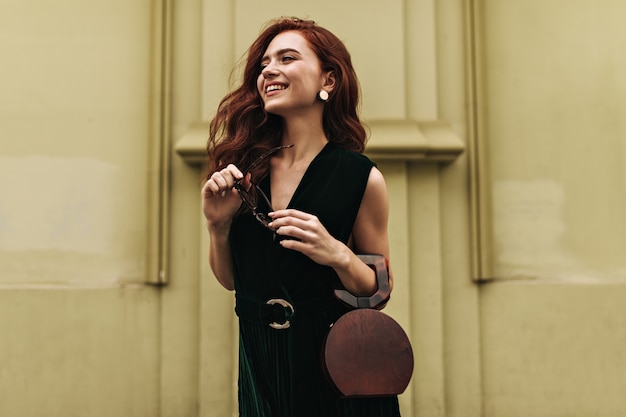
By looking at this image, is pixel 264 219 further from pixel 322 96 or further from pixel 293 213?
pixel 322 96

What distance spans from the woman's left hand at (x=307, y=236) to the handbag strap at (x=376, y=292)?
10cm

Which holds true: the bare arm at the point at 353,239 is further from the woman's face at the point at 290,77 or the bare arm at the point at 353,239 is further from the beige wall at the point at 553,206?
the beige wall at the point at 553,206

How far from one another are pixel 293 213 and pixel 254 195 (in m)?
0.18

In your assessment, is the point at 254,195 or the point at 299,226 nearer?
the point at 299,226

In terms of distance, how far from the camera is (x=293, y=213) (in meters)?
1.72

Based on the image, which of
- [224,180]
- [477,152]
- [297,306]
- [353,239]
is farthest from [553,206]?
[224,180]

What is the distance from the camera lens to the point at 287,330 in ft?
5.93

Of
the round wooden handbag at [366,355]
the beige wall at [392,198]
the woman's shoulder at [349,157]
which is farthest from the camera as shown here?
the beige wall at [392,198]

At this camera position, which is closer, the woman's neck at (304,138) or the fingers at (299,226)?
the fingers at (299,226)

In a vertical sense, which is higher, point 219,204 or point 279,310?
point 219,204

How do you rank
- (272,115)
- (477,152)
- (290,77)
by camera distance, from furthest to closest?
1. (477,152)
2. (272,115)
3. (290,77)

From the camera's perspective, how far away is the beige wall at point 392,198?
128 inches

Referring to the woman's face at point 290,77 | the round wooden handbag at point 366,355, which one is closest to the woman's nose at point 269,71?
the woman's face at point 290,77

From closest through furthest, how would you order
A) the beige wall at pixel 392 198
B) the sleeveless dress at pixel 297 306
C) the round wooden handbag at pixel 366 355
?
the round wooden handbag at pixel 366 355, the sleeveless dress at pixel 297 306, the beige wall at pixel 392 198
